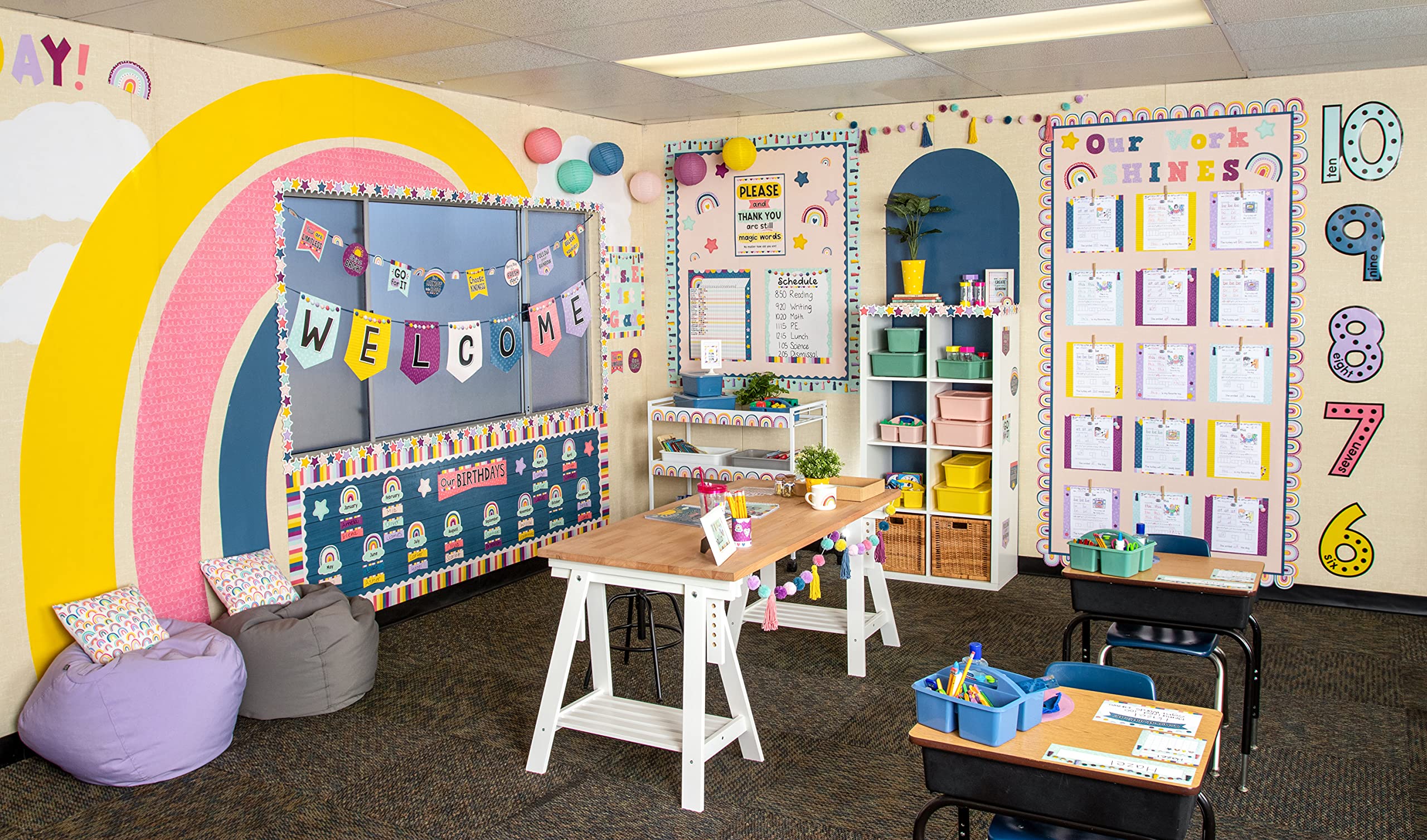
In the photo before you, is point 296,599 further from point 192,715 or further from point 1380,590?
point 1380,590

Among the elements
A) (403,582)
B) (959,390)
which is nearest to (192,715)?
(403,582)

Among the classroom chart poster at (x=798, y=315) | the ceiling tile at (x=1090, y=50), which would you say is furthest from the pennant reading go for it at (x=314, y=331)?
the ceiling tile at (x=1090, y=50)

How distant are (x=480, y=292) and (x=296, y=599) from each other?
7.30 feet

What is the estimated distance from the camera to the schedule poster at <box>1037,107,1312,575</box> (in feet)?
21.2

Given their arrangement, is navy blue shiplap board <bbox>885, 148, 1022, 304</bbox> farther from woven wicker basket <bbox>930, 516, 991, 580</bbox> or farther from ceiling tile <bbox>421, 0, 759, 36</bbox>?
ceiling tile <bbox>421, 0, 759, 36</bbox>

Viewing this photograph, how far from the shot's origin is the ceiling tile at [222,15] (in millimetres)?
4398

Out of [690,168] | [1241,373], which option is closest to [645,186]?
[690,168]

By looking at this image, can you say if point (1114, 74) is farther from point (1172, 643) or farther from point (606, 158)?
point (1172, 643)

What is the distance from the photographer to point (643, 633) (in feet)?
19.4

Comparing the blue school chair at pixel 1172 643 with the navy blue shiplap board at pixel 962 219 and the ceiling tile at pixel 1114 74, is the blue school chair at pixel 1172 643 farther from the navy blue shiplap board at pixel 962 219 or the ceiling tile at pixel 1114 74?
the navy blue shiplap board at pixel 962 219

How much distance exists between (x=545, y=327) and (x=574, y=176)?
0.98 meters

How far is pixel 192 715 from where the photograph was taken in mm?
4426

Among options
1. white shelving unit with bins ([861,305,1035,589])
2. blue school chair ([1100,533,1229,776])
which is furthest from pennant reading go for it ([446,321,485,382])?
blue school chair ([1100,533,1229,776])

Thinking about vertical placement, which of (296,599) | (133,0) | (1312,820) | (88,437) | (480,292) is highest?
(133,0)
